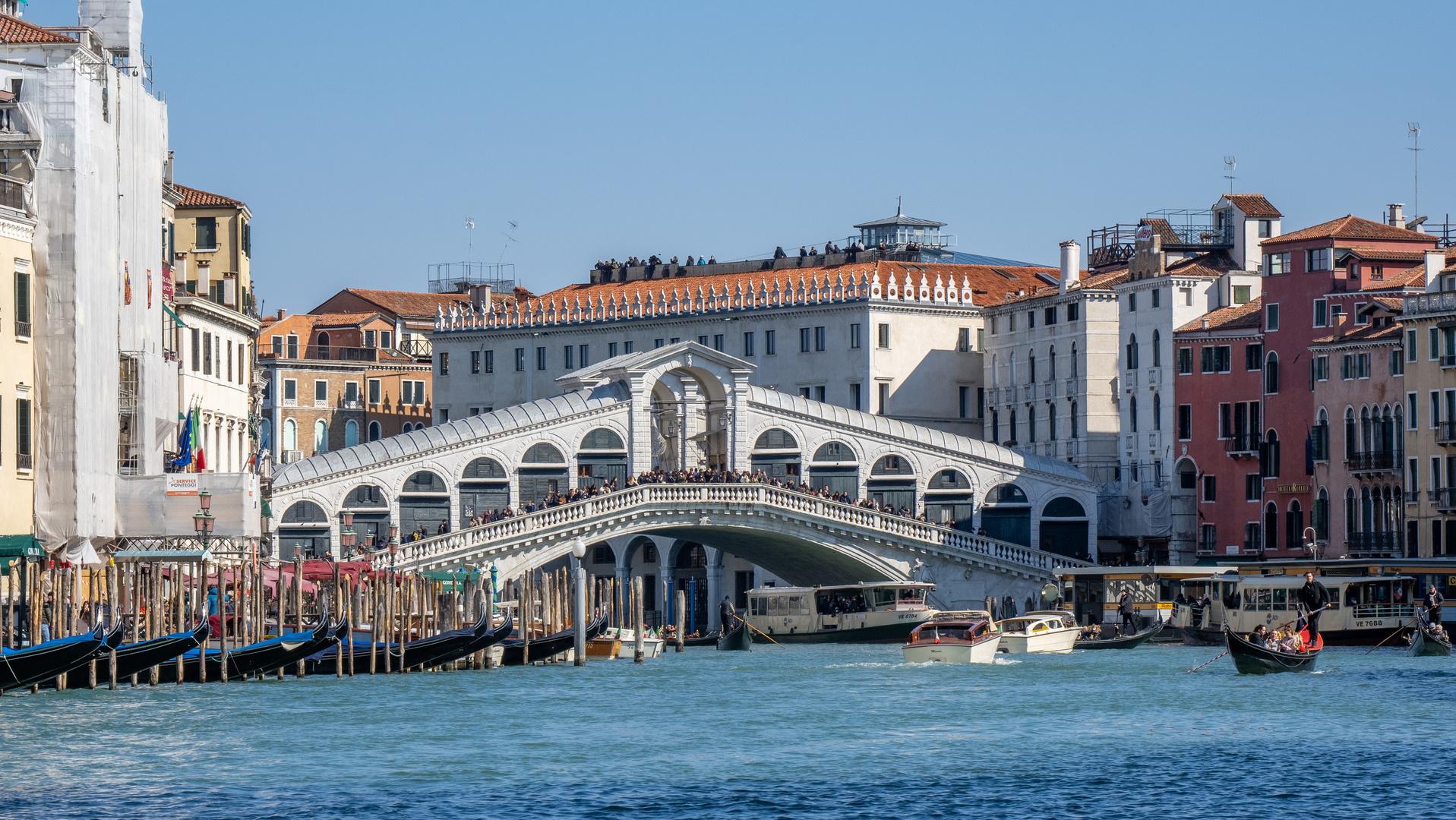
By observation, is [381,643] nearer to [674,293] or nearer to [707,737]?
[707,737]

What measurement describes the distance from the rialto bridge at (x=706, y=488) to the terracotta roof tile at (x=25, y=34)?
18387 millimetres

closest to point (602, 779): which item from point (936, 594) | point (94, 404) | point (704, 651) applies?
point (94, 404)

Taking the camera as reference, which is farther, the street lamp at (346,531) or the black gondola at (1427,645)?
the street lamp at (346,531)

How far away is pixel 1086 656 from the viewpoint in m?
61.0

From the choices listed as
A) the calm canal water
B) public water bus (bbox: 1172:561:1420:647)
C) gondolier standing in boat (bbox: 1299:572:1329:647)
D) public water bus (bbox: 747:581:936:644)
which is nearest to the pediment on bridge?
public water bus (bbox: 747:581:936:644)

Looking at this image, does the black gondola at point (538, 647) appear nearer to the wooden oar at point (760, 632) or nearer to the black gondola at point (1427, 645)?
the wooden oar at point (760, 632)

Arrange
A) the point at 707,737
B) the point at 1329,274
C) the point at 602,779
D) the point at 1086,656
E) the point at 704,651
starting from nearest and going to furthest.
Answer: the point at 602,779 < the point at 707,737 < the point at 1086,656 < the point at 704,651 < the point at 1329,274

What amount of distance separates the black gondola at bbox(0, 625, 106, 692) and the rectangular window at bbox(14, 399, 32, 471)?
625 cm

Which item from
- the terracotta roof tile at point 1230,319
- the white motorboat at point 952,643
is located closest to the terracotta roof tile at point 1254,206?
the terracotta roof tile at point 1230,319

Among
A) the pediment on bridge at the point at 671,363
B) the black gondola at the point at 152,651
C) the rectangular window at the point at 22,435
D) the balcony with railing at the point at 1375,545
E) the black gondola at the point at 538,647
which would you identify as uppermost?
the pediment on bridge at the point at 671,363

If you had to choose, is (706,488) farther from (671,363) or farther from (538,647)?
(538,647)

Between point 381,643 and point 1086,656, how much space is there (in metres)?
16.3

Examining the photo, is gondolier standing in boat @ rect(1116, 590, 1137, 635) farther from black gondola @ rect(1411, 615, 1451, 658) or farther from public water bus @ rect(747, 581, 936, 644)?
black gondola @ rect(1411, 615, 1451, 658)

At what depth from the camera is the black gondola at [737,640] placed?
222 feet
